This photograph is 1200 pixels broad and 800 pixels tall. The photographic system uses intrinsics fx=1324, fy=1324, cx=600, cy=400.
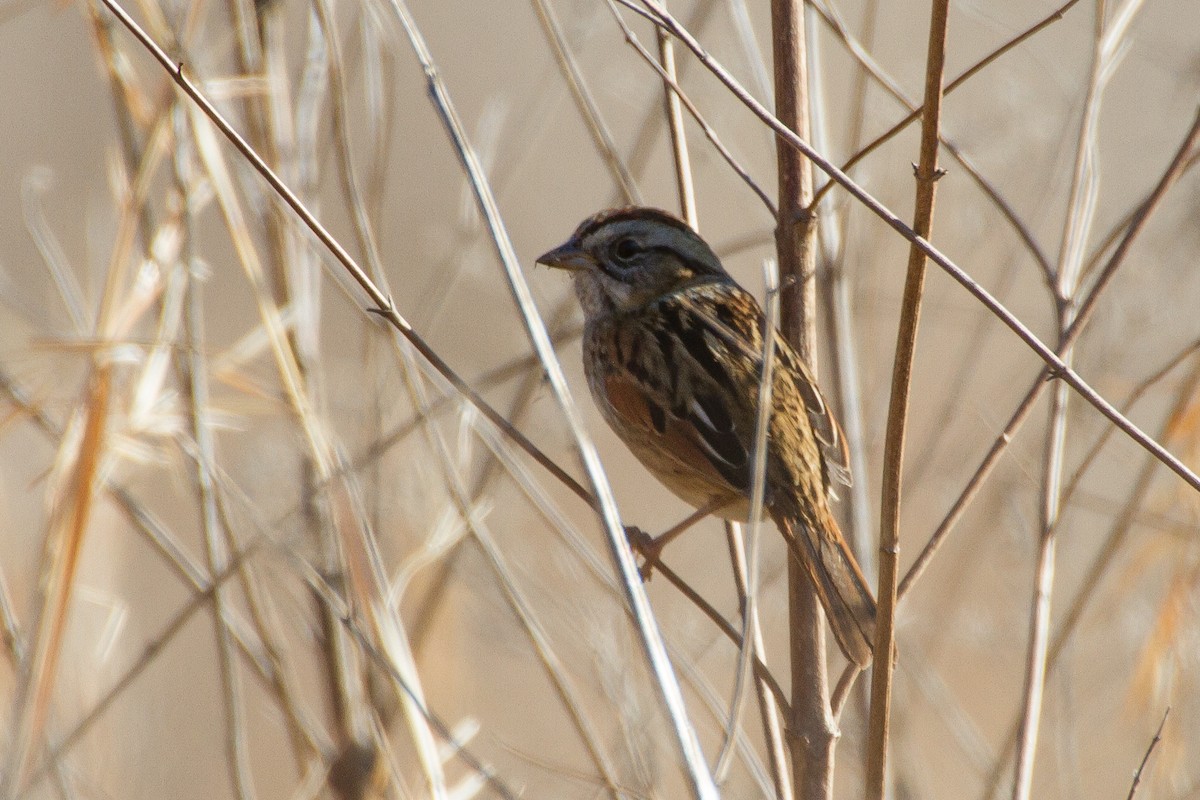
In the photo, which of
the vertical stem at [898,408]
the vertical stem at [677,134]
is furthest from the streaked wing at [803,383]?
the vertical stem at [898,408]

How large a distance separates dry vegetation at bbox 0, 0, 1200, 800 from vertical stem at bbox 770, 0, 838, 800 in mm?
13

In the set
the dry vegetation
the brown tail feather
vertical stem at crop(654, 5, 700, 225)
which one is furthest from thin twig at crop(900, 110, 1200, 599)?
vertical stem at crop(654, 5, 700, 225)

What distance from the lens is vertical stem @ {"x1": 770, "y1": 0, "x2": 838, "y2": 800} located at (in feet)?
7.27

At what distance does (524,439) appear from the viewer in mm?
2129

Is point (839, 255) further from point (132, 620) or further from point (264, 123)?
point (132, 620)

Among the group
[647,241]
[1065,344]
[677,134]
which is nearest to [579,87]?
[677,134]

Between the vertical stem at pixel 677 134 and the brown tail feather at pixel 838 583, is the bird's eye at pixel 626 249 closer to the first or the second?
the vertical stem at pixel 677 134

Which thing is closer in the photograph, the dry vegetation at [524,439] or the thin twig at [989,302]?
the thin twig at [989,302]

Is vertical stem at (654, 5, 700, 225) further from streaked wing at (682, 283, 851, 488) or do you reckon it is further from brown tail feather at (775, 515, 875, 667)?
brown tail feather at (775, 515, 875, 667)

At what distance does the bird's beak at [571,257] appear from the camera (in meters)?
3.31

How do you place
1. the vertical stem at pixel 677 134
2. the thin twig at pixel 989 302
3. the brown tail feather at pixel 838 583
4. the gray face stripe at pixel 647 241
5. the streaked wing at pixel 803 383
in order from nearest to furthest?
the thin twig at pixel 989 302, the brown tail feather at pixel 838 583, the vertical stem at pixel 677 134, the streaked wing at pixel 803 383, the gray face stripe at pixel 647 241

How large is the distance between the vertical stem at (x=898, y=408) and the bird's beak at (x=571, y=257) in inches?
63.7

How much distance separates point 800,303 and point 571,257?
0.96m

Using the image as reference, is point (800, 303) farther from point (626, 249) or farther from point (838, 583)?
point (626, 249)
